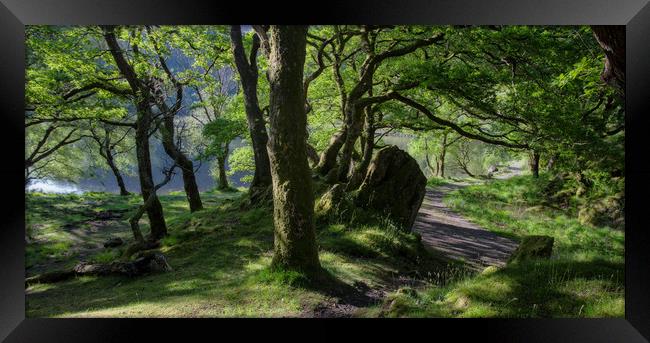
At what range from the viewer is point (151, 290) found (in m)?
4.21

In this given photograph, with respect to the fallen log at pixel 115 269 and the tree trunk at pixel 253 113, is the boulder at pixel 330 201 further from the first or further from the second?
the fallen log at pixel 115 269

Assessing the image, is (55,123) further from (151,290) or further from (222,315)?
(222,315)

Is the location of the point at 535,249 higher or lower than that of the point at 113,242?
higher

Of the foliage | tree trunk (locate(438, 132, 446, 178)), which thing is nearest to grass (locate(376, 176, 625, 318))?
the foliage

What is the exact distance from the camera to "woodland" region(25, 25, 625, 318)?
382cm

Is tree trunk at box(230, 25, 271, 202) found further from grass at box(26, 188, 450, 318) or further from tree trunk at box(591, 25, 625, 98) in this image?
tree trunk at box(591, 25, 625, 98)

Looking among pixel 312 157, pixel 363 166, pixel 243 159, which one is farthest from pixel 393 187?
pixel 243 159

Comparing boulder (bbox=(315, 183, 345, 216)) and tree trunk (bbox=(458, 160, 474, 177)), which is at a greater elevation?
tree trunk (bbox=(458, 160, 474, 177))

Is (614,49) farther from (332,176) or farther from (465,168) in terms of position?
(465,168)

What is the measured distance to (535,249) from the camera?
4438mm

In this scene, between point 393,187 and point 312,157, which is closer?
point 393,187

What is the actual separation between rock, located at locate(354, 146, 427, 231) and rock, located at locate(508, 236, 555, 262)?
192cm
